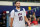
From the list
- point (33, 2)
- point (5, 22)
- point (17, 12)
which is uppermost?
point (33, 2)

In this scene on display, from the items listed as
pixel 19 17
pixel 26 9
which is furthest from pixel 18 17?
pixel 26 9

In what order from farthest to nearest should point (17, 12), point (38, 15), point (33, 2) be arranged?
1. point (33, 2)
2. point (38, 15)
3. point (17, 12)

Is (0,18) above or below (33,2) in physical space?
below

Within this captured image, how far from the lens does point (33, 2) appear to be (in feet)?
25.6

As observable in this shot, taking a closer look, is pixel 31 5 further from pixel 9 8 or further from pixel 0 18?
pixel 0 18

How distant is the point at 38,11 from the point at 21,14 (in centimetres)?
393

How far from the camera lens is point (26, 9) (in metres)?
6.91

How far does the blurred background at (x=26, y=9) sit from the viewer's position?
20.4ft

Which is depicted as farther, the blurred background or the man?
the blurred background

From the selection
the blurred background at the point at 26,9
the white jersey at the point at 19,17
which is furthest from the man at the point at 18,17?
the blurred background at the point at 26,9

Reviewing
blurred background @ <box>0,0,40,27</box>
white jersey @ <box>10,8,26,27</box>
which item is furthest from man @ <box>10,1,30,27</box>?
blurred background @ <box>0,0,40,27</box>

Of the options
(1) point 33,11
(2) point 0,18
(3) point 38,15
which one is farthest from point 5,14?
(3) point 38,15

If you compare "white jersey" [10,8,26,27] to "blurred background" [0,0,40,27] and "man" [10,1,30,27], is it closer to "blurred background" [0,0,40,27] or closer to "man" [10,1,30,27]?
"man" [10,1,30,27]

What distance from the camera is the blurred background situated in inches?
245
